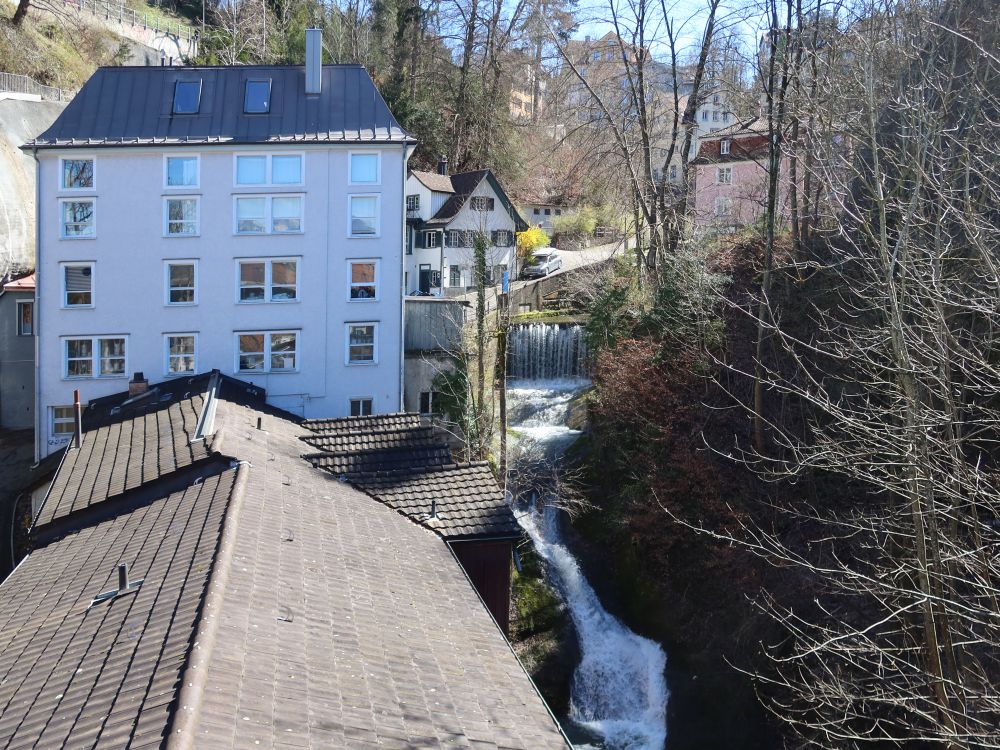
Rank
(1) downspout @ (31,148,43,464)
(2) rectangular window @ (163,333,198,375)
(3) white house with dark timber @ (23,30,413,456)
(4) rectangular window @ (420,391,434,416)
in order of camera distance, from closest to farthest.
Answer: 1. (1) downspout @ (31,148,43,464)
2. (3) white house with dark timber @ (23,30,413,456)
3. (2) rectangular window @ (163,333,198,375)
4. (4) rectangular window @ (420,391,434,416)

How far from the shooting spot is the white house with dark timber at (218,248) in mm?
23062

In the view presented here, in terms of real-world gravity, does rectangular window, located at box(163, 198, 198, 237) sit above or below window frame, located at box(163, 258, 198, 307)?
above

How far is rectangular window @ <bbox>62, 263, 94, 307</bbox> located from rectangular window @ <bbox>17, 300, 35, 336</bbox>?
4204mm

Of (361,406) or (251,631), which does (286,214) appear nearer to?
(361,406)

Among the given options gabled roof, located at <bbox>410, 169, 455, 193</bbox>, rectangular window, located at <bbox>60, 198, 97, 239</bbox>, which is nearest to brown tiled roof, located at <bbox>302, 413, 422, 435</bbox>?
rectangular window, located at <bbox>60, 198, 97, 239</bbox>

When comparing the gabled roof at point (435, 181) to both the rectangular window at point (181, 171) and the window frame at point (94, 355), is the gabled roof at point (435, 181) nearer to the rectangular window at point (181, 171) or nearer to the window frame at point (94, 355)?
the rectangular window at point (181, 171)

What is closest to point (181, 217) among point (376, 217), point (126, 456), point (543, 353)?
point (376, 217)

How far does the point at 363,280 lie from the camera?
2378 centimetres

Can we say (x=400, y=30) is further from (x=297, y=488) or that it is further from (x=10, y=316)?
(x=297, y=488)

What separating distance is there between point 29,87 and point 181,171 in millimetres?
16496

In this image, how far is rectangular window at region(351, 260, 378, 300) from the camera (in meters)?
23.8

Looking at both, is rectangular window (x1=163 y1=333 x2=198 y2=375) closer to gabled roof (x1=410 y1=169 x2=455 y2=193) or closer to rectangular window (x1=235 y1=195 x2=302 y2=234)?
rectangular window (x1=235 y1=195 x2=302 y2=234)

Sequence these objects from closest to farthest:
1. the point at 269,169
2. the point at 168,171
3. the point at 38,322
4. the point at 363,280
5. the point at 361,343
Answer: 1. the point at 38,322
2. the point at 168,171
3. the point at 269,169
4. the point at 363,280
5. the point at 361,343

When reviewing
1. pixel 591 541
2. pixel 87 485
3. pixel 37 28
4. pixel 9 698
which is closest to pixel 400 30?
pixel 37 28
